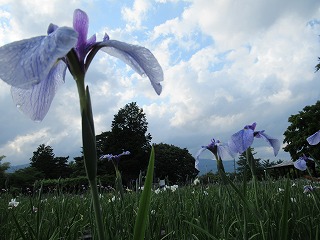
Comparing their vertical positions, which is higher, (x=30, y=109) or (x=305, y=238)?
(x=30, y=109)

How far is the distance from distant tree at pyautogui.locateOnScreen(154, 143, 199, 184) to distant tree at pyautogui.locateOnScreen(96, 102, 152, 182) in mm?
5549

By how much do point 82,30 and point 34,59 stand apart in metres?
Result: 0.40

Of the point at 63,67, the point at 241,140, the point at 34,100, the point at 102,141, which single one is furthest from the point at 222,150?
the point at 102,141

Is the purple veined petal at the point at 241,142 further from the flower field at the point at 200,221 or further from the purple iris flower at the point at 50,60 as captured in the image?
the purple iris flower at the point at 50,60

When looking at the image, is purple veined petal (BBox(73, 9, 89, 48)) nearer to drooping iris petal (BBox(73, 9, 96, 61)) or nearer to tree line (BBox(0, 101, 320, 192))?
drooping iris petal (BBox(73, 9, 96, 61))

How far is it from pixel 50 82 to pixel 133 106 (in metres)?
53.7

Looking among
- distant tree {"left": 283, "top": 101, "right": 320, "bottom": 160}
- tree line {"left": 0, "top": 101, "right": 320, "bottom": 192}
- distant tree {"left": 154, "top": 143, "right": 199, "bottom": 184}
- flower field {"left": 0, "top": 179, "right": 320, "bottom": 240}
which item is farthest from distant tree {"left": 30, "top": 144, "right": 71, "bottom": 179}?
flower field {"left": 0, "top": 179, "right": 320, "bottom": 240}

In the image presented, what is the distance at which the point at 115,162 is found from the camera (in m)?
4.76

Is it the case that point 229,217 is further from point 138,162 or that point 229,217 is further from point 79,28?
point 138,162

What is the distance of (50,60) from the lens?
832mm

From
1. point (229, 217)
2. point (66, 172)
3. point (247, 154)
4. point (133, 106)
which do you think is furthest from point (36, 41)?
point (66, 172)

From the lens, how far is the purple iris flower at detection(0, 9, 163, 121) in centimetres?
85

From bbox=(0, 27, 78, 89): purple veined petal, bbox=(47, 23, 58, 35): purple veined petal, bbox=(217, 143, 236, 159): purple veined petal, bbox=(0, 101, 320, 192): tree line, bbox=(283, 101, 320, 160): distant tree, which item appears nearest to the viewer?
bbox=(0, 27, 78, 89): purple veined petal

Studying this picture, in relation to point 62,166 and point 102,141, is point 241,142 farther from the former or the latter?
point 62,166
